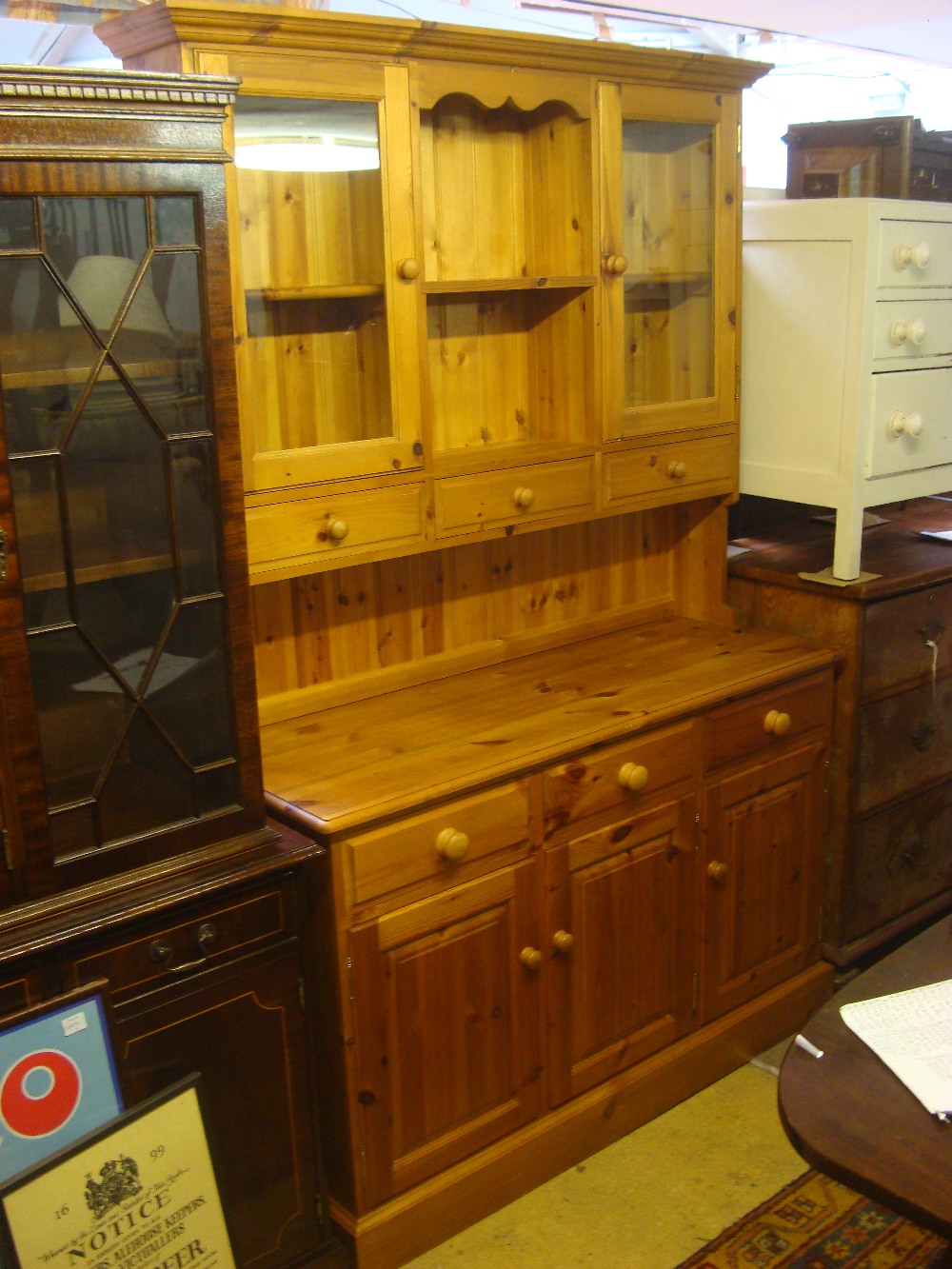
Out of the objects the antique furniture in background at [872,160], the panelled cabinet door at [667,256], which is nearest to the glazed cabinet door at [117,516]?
the panelled cabinet door at [667,256]

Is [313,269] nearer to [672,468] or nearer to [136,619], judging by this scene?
[136,619]

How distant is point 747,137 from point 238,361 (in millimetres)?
1845

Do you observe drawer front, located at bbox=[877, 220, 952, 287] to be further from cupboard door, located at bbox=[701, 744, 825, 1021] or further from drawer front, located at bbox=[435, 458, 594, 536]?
cupboard door, located at bbox=[701, 744, 825, 1021]

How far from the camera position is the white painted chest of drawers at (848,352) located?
255 centimetres

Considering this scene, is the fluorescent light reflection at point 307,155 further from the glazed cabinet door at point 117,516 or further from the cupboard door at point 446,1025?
the cupboard door at point 446,1025

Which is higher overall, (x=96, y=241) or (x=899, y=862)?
(x=96, y=241)

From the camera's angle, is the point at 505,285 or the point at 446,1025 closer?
the point at 446,1025

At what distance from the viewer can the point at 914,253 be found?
255 centimetres

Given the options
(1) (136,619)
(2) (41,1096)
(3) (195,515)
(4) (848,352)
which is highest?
(4) (848,352)

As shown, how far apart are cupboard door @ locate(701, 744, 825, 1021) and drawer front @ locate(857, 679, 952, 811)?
13 cm

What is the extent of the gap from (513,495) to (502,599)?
360 mm

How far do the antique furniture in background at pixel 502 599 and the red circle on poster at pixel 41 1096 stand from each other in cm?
46

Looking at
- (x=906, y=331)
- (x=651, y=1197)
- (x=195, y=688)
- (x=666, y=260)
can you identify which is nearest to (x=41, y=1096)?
(x=195, y=688)

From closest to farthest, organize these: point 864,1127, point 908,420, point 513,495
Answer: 1. point 864,1127
2. point 513,495
3. point 908,420
